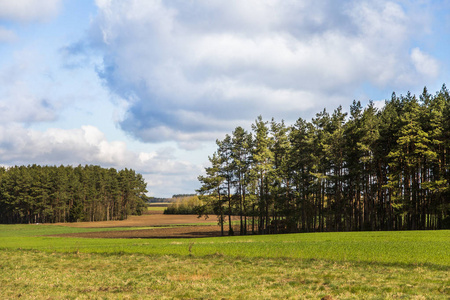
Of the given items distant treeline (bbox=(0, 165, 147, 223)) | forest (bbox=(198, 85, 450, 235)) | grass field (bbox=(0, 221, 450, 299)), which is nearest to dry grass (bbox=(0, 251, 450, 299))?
grass field (bbox=(0, 221, 450, 299))

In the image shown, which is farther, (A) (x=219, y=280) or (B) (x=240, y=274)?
(B) (x=240, y=274)

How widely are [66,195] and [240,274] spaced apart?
121682mm

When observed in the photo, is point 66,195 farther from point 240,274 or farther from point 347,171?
point 240,274

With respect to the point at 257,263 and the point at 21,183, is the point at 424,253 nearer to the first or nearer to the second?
the point at 257,263

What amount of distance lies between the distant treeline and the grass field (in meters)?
105

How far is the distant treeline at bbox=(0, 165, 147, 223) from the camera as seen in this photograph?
124819 mm

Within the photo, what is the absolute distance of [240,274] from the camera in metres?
19.2

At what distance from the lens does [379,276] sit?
57.7ft

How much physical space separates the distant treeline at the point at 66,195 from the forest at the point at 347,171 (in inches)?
3184

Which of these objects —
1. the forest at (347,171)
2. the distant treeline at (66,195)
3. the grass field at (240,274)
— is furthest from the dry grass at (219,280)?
the distant treeline at (66,195)

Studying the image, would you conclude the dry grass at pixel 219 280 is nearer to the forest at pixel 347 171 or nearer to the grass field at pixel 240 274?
the grass field at pixel 240 274

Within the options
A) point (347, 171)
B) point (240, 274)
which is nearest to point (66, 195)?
point (347, 171)

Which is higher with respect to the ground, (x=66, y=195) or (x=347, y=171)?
(x=347, y=171)

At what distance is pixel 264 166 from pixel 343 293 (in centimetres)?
4848
